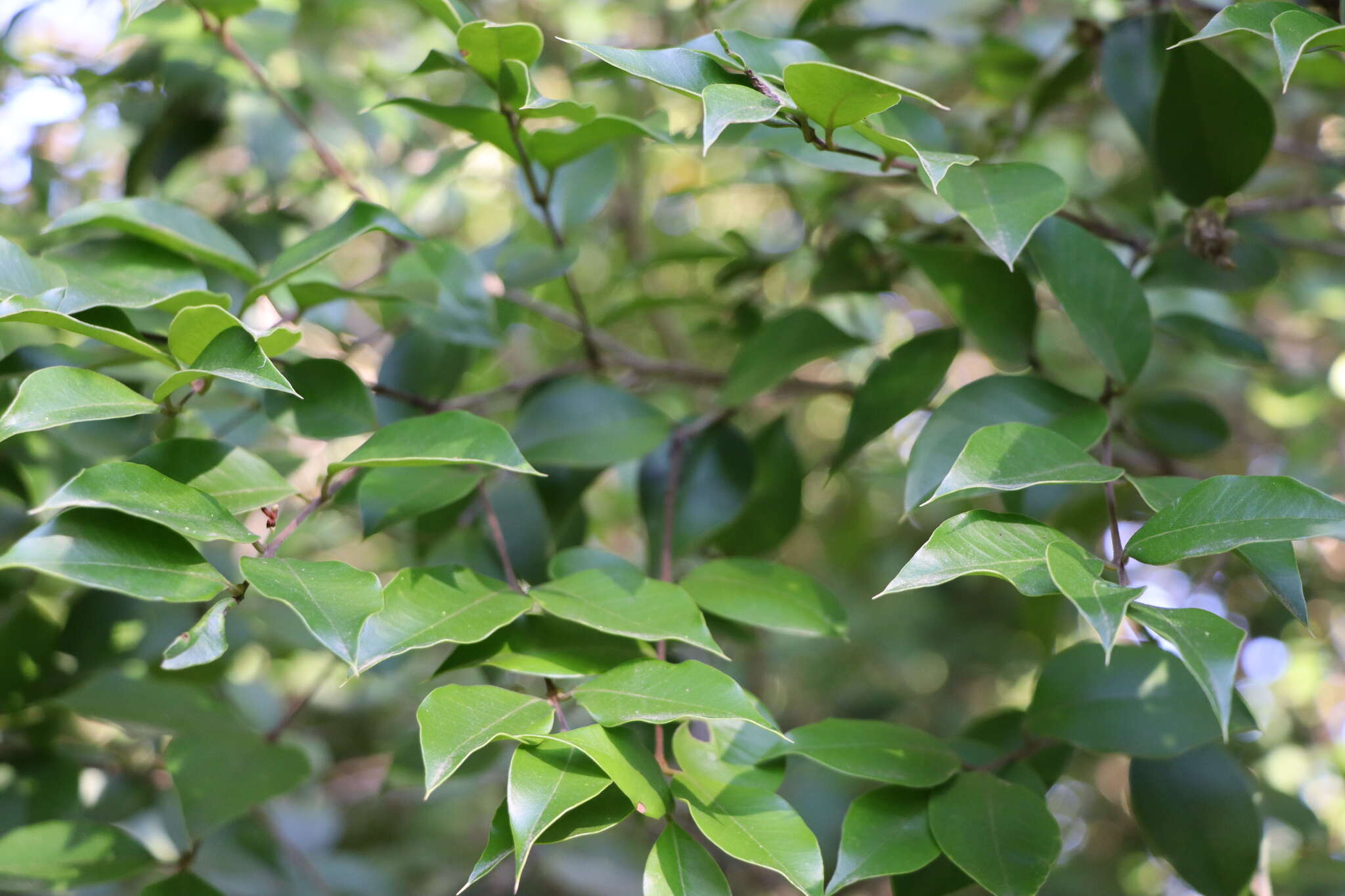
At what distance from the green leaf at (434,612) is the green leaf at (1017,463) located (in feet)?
0.62

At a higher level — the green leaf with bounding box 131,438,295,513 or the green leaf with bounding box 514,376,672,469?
the green leaf with bounding box 131,438,295,513

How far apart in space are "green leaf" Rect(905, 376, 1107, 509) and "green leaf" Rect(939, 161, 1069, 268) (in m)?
0.09

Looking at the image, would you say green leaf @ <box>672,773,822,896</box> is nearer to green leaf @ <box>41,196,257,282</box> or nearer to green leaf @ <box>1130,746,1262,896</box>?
green leaf @ <box>1130,746,1262,896</box>

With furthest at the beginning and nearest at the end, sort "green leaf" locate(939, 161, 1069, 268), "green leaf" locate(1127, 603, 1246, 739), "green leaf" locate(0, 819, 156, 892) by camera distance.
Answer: "green leaf" locate(0, 819, 156, 892), "green leaf" locate(939, 161, 1069, 268), "green leaf" locate(1127, 603, 1246, 739)

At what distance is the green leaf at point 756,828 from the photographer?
0.37 m

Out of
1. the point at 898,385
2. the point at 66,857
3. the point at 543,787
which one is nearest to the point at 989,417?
the point at 898,385

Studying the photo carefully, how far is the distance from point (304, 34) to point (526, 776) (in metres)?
1.04

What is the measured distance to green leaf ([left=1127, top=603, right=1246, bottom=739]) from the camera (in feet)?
0.99

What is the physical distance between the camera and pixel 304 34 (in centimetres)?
112

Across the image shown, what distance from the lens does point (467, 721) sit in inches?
14.4

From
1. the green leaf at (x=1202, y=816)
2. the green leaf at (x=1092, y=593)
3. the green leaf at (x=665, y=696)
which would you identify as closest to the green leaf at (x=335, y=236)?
the green leaf at (x=665, y=696)

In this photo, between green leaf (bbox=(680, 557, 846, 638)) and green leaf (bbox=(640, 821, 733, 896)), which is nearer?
green leaf (bbox=(640, 821, 733, 896))

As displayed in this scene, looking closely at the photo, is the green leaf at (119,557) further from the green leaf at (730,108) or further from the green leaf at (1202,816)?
the green leaf at (1202,816)

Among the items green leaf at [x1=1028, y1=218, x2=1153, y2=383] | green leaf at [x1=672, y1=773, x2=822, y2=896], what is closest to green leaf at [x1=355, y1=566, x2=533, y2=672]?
green leaf at [x1=672, y1=773, x2=822, y2=896]
